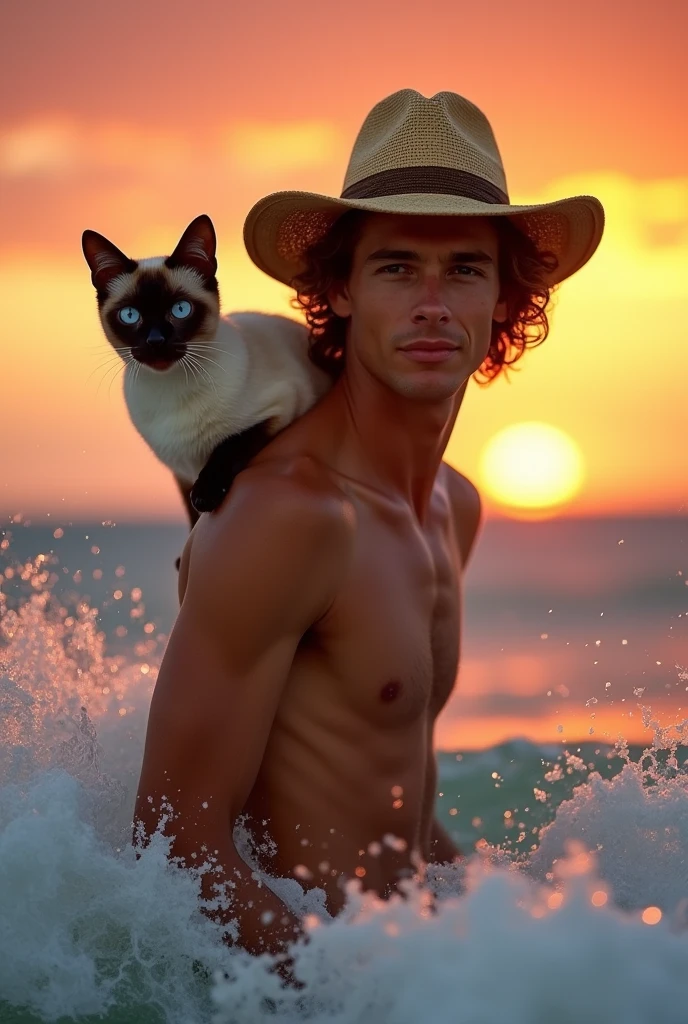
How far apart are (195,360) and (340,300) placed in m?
0.35

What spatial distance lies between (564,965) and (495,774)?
12.7 feet

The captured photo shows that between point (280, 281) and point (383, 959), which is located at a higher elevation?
point (280, 281)

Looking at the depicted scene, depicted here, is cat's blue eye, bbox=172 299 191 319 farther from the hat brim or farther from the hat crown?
the hat crown

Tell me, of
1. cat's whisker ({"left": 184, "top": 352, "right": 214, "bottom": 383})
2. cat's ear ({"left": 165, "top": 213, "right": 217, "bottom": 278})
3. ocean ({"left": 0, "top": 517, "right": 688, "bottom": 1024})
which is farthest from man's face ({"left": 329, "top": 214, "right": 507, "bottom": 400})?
ocean ({"left": 0, "top": 517, "right": 688, "bottom": 1024})

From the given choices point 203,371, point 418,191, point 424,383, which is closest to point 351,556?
point 424,383

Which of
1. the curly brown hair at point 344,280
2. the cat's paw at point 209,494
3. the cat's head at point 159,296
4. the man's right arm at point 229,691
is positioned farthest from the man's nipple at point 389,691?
the cat's head at point 159,296

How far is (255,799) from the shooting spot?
105 inches

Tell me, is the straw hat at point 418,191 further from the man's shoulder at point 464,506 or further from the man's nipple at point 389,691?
the man's nipple at point 389,691

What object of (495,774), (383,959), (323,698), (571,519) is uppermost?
(571,519)

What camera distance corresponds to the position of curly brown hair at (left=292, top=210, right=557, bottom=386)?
2.95 m

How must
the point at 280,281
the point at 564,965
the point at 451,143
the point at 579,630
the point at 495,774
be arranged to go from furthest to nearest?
1. the point at 579,630
2. the point at 495,774
3. the point at 280,281
4. the point at 451,143
5. the point at 564,965

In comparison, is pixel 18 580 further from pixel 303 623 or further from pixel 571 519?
pixel 571 519

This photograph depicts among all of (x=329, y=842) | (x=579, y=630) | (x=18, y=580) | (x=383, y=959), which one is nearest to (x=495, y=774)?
(x=18, y=580)

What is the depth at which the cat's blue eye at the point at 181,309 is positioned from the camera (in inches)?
121
